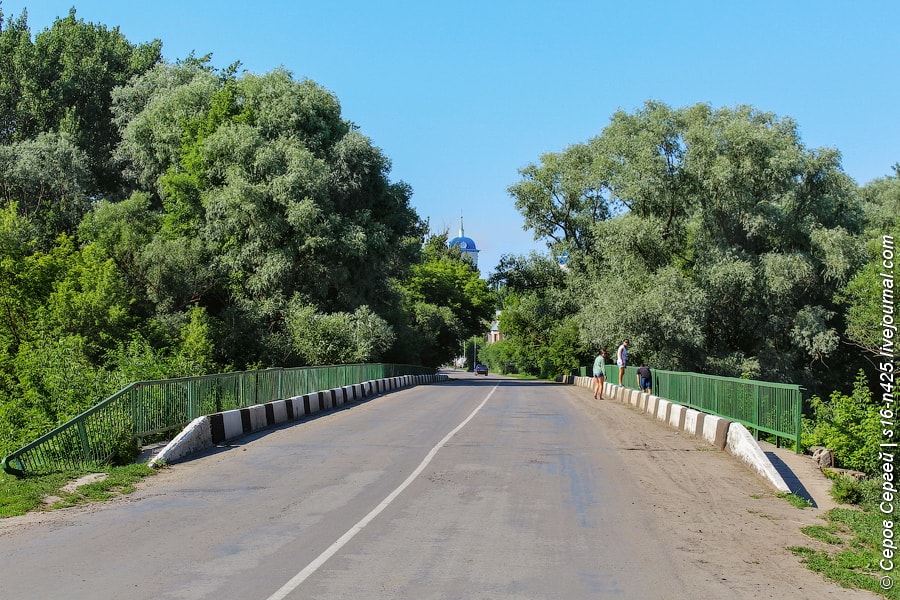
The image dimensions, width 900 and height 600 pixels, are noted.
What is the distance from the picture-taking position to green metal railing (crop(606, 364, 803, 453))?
50.7ft

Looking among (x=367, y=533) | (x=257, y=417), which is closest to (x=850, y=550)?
(x=367, y=533)

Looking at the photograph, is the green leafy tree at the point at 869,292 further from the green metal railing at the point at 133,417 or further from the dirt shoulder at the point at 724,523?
the green metal railing at the point at 133,417

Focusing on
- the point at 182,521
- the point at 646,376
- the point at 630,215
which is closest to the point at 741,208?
the point at 630,215

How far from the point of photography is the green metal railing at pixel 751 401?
15.5 m

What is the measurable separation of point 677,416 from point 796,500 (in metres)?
10.2

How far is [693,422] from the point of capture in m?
19.6

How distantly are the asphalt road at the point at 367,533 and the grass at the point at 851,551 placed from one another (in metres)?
1.25

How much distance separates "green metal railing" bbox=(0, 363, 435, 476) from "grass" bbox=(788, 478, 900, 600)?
10.8 meters

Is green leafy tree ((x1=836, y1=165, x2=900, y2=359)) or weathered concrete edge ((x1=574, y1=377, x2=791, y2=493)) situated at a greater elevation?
green leafy tree ((x1=836, y1=165, x2=900, y2=359))

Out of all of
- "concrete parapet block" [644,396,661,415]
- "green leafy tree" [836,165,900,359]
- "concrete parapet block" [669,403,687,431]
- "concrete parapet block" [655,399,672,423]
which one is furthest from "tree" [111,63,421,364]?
"concrete parapet block" [669,403,687,431]

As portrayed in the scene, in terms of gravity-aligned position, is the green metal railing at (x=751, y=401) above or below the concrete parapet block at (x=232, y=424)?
above

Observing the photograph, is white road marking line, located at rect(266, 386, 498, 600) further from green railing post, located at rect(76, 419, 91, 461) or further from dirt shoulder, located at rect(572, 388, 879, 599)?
green railing post, located at rect(76, 419, 91, 461)

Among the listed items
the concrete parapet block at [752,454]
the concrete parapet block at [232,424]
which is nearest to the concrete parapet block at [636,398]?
the concrete parapet block at [752,454]

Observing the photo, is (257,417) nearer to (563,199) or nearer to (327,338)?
(327,338)
